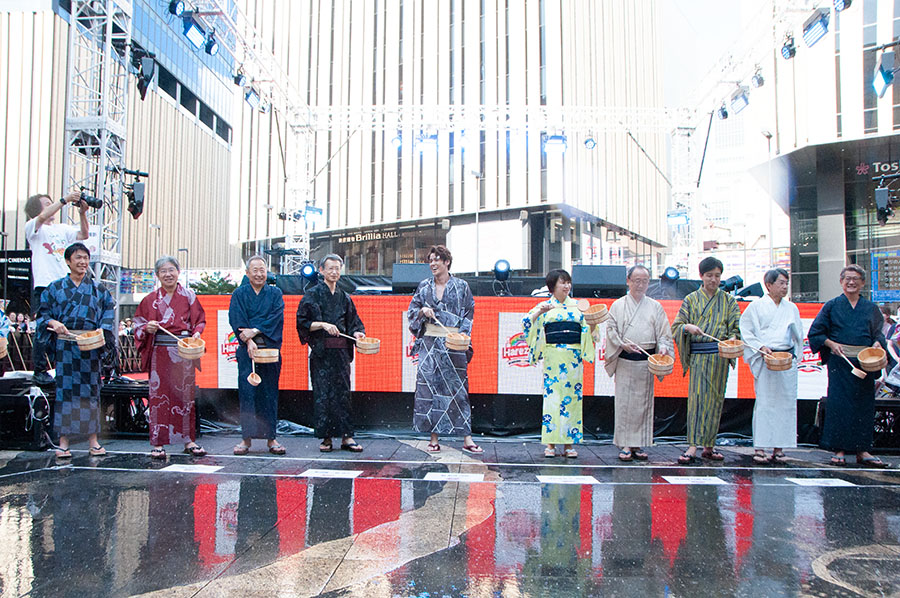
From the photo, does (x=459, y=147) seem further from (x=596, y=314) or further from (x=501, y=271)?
(x=596, y=314)

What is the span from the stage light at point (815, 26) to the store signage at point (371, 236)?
1852cm

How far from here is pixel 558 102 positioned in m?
22.7

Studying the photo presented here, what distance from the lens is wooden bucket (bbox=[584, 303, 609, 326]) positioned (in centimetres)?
415

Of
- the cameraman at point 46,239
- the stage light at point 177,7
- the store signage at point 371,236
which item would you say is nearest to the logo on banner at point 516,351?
the cameraman at point 46,239

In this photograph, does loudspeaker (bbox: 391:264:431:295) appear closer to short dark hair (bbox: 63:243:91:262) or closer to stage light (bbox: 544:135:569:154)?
short dark hair (bbox: 63:243:91:262)

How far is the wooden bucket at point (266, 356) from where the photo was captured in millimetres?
4105

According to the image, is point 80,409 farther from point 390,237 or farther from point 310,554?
point 390,237

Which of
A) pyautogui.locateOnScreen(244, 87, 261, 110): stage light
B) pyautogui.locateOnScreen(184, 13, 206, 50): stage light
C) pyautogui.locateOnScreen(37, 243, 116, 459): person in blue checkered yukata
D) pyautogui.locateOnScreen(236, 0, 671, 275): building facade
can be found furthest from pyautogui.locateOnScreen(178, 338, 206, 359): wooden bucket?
pyautogui.locateOnScreen(236, 0, 671, 275): building facade

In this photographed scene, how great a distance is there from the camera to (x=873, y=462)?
4215mm

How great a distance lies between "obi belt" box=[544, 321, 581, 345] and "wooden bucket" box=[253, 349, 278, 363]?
6.65 ft

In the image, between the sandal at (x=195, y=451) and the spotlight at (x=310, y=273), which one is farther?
the spotlight at (x=310, y=273)

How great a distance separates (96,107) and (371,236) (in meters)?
19.5

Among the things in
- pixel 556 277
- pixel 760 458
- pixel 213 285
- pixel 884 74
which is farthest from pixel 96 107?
pixel 213 285

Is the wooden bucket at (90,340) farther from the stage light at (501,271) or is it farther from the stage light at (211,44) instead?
the stage light at (211,44)
